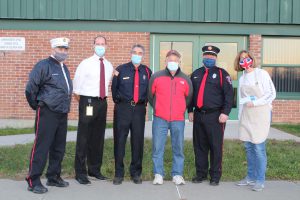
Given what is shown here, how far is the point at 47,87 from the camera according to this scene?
19.9 feet

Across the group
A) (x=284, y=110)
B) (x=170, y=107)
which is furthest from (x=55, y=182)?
(x=284, y=110)

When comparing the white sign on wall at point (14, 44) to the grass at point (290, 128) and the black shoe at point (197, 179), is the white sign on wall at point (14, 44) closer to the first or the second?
the grass at point (290, 128)

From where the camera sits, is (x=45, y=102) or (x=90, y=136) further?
(x=90, y=136)

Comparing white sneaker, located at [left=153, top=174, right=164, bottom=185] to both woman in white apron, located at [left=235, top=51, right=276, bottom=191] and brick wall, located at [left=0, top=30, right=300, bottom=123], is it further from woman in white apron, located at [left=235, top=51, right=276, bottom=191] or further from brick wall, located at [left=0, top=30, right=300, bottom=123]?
brick wall, located at [left=0, top=30, right=300, bottom=123]

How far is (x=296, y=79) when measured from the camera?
44.5 feet

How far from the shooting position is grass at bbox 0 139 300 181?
712cm

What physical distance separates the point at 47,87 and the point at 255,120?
288cm

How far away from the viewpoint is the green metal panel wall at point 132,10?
1289 centimetres

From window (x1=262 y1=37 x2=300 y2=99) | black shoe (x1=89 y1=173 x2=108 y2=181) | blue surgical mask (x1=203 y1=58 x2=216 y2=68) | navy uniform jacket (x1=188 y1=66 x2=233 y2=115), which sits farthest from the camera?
window (x1=262 y1=37 x2=300 y2=99)

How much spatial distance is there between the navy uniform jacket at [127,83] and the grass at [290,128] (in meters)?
5.94

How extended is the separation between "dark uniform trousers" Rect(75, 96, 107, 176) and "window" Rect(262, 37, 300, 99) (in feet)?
26.1

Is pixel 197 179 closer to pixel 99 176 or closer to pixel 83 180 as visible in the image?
pixel 99 176

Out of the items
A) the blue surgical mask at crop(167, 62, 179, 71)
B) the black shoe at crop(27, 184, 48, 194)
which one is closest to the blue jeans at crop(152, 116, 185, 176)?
the blue surgical mask at crop(167, 62, 179, 71)

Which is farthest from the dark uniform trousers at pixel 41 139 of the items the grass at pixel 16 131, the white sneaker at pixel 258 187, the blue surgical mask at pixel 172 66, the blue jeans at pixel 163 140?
the grass at pixel 16 131
